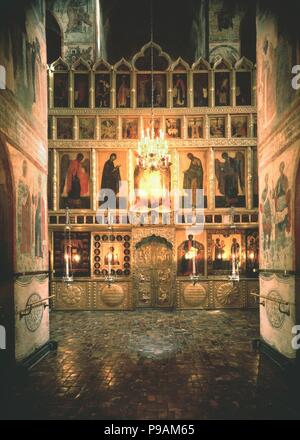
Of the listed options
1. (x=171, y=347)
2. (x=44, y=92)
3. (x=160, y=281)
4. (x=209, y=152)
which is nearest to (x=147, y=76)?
(x=209, y=152)

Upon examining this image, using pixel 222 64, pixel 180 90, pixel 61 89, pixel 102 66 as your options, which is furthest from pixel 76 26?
pixel 222 64

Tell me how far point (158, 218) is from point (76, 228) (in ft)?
11.0

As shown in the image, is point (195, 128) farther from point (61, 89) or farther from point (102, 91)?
point (61, 89)

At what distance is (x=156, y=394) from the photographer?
4.66m

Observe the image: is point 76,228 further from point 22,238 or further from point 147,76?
point 147,76

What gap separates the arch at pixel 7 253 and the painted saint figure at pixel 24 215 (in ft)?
1.03

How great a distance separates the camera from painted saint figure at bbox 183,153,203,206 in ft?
38.8

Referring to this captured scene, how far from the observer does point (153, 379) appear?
523cm

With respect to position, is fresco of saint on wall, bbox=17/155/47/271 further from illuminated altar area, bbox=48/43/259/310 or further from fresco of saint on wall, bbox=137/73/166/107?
fresco of saint on wall, bbox=137/73/166/107

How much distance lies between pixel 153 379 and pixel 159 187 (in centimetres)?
741

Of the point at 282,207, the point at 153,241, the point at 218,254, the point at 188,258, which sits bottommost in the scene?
the point at 188,258

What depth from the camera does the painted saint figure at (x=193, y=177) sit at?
465 inches

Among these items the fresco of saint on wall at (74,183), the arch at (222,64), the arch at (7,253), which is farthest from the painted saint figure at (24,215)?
the arch at (222,64)

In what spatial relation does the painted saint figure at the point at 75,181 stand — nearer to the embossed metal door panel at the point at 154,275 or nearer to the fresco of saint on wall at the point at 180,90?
the embossed metal door panel at the point at 154,275
